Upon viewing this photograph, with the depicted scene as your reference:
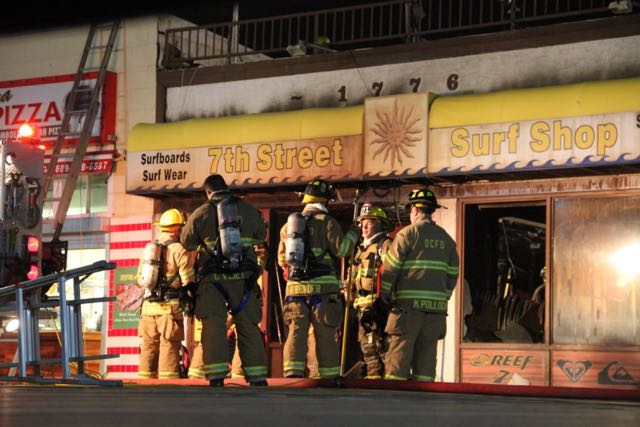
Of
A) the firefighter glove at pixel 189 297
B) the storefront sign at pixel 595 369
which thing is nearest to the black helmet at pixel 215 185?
the firefighter glove at pixel 189 297

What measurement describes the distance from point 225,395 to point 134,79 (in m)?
9.79

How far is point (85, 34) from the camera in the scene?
17.7 metres

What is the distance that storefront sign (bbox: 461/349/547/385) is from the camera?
13719 mm

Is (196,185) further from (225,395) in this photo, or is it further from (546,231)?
(225,395)

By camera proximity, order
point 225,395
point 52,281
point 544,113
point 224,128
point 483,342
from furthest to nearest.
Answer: point 224,128 < point 483,342 < point 544,113 < point 52,281 < point 225,395

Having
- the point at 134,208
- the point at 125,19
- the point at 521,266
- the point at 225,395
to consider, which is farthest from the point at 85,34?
the point at 125,19

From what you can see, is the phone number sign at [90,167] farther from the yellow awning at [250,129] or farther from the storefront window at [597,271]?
the storefront window at [597,271]

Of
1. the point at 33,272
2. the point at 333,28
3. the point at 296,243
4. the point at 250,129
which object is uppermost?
the point at 333,28

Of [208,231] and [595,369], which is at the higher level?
[208,231]

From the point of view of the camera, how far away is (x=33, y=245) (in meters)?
13.9

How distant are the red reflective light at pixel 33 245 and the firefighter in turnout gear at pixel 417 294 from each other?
15.1ft

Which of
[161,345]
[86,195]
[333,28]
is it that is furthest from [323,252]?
[86,195]

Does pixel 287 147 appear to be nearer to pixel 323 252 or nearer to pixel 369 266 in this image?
pixel 369 266

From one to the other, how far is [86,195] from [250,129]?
3442 mm
